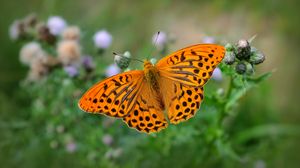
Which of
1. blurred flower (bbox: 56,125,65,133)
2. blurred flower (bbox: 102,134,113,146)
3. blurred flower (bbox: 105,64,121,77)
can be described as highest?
blurred flower (bbox: 105,64,121,77)

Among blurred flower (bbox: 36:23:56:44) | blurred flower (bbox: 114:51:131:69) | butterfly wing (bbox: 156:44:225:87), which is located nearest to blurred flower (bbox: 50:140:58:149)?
blurred flower (bbox: 36:23:56:44)

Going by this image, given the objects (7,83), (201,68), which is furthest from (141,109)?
(7,83)

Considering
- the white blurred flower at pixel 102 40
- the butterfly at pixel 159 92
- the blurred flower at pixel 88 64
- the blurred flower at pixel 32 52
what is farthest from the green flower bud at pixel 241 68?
the blurred flower at pixel 32 52

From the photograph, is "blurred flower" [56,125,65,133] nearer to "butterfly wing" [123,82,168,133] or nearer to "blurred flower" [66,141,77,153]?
"blurred flower" [66,141,77,153]

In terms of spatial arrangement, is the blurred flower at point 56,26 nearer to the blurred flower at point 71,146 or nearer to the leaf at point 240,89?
the blurred flower at point 71,146

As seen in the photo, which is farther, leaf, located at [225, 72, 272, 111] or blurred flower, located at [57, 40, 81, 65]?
blurred flower, located at [57, 40, 81, 65]

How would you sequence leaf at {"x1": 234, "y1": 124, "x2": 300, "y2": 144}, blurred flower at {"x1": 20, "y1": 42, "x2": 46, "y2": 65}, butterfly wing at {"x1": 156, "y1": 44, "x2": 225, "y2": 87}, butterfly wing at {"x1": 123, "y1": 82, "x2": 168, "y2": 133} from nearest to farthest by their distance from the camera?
butterfly wing at {"x1": 156, "y1": 44, "x2": 225, "y2": 87} → butterfly wing at {"x1": 123, "y1": 82, "x2": 168, "y2": 133} → blurred flower at {"x1": 20, "y1": 42, "x2": 46, "y2": 65} → leaf at {"x1": 234, "y1": 124, "x2": 300, "y2": 144}

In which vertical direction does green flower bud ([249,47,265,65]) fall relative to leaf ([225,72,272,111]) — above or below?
above
